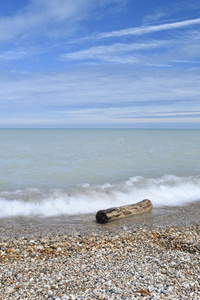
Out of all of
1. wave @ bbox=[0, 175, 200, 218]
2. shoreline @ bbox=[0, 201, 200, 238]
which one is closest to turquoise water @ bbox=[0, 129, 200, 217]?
wave @ bbox=[0, 175, 200, 218]

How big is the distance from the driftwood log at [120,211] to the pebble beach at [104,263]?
0.70 m

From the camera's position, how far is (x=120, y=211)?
12406 mm

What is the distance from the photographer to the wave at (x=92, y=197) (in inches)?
540

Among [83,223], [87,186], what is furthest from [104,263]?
[87,186]

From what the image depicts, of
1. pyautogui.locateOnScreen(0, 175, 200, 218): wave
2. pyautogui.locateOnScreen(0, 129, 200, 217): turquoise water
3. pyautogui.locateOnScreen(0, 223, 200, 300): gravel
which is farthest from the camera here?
pyautogui.locateOnScreen(0, 129, 200, 217): turquoise water

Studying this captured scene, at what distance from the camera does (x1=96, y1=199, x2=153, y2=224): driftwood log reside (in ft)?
38.9

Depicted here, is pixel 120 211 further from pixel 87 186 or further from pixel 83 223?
pixel 87 186

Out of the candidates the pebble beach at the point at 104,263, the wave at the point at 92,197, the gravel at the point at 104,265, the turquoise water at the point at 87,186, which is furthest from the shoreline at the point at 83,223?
the turquoise water at the point at 87,186

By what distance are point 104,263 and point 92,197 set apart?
8466 millimetres

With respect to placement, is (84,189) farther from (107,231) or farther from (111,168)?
(111,168)

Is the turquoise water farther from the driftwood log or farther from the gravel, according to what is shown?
the gravel

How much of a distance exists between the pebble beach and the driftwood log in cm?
70

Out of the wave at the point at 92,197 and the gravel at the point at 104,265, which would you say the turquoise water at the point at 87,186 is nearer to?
the wave at the point at 92,197

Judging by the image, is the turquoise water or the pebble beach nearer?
the pebble beach
